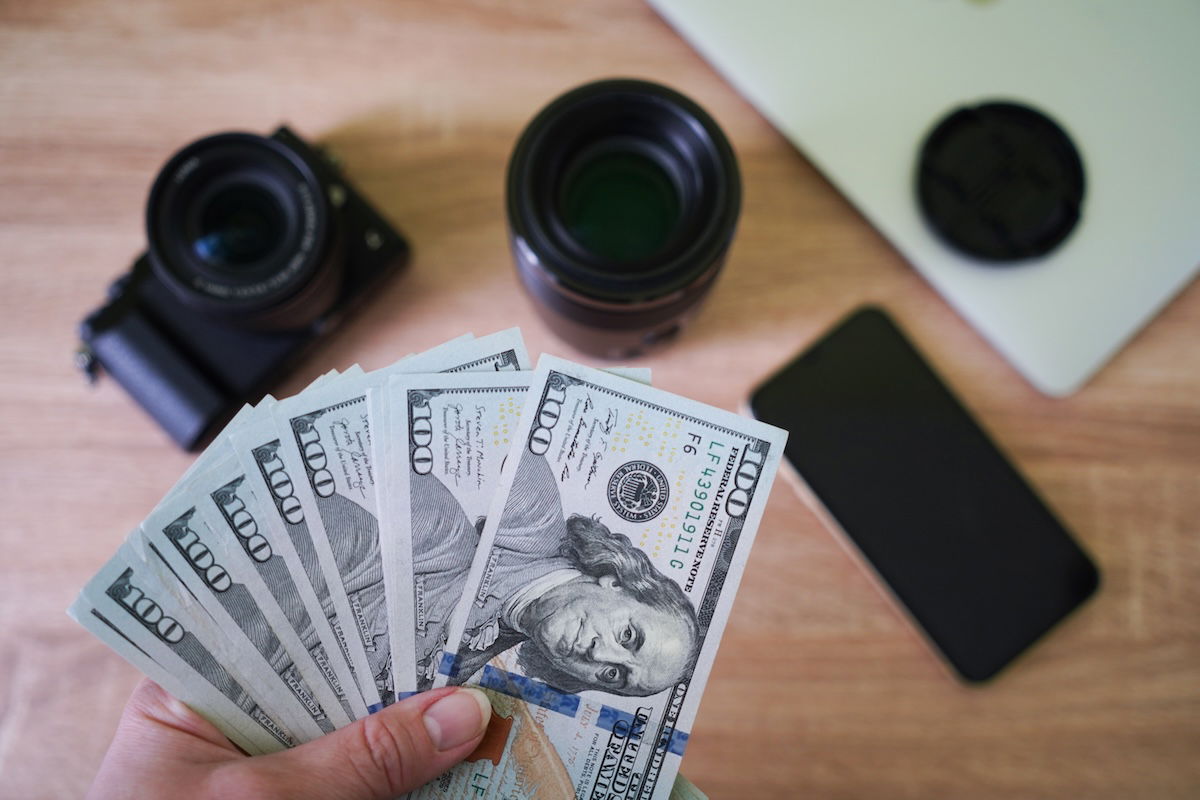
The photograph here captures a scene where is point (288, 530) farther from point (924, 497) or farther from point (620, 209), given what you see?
point (924, 497)

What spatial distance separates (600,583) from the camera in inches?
19.2

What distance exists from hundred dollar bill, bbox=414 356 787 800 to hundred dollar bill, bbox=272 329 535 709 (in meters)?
0.04

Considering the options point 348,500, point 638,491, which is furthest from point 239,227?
point 638,491

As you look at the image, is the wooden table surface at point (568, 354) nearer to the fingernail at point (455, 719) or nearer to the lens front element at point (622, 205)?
the lens front element at point (622, 205)

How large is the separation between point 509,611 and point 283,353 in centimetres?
26

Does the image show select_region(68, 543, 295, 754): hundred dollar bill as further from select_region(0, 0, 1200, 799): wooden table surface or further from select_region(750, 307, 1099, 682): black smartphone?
select_region(750, 307, 1099, 682): black smartphone

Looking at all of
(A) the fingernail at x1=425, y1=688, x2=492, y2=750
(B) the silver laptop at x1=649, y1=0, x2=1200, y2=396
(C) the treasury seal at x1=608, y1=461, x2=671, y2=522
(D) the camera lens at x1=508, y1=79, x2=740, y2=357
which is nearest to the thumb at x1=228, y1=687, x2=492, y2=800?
(A) the fingernail at x1=425, y1=688, x2=492, y2=750

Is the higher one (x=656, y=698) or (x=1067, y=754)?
(x=656, y=698)

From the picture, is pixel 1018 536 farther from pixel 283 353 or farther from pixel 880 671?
pixel 283 353

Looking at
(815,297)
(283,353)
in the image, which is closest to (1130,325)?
(815,297)

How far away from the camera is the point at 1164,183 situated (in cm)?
62

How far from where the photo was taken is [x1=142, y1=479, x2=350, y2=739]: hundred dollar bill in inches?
18.7

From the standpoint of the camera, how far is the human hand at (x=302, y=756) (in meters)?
0.43

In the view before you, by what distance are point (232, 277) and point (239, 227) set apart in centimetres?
6
